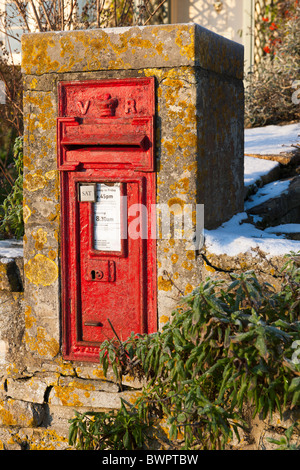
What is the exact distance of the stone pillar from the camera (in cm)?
328

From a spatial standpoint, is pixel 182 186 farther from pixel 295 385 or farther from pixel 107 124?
pixel 295 385

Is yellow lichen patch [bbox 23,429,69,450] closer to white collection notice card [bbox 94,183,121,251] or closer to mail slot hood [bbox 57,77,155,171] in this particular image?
white collection notice card [bbox 94,183,121,251]

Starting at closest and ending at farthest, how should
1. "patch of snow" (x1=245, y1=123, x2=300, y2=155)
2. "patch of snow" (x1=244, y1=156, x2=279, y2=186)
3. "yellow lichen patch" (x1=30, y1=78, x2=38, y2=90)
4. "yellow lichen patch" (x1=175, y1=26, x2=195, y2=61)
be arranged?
1. "yellow lichen patch" (x1=175, y1=26, x2=195, y2=61)
2. "yellow lichen patch" (x1=30, y1=78, x2=38, y2=90)
3. "patch of snow" (x1=244, y1=156, x2=279, y2=186)
4. "patch of snow" (x1=245, y1=123, x2=300, y2=155)

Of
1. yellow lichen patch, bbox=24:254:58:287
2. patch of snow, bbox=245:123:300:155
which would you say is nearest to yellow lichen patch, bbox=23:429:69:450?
yellow lichen patch, bbox=24:254:58:287

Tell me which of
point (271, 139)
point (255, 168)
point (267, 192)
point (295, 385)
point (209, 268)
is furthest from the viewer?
point (271, 139)

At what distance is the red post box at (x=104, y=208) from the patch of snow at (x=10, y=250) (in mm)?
406

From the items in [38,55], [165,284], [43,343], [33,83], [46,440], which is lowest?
[46,440]

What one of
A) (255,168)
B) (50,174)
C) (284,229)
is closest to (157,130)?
(50,174)

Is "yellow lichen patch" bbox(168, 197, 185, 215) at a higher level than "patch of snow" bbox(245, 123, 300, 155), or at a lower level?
lower

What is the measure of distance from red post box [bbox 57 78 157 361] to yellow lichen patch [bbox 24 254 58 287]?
0.07 meters

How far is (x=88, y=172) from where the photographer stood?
3467 millimetres

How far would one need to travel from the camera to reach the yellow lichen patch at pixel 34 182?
3576 millimetres

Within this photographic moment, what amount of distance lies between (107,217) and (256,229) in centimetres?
104

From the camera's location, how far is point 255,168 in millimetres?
Answer: 5281
